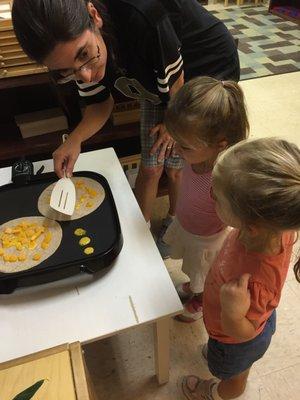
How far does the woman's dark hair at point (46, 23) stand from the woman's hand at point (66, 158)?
1.12 feet

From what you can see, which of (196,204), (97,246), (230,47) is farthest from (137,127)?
(97,246)

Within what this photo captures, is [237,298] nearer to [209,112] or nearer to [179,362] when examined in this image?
[209,112]

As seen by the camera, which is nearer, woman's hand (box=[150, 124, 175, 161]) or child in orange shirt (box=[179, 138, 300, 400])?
child in orange shirt (box=[179, 138, 300, 400])

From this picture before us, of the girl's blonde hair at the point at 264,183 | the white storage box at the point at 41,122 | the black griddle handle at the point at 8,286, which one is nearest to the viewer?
the girl's blonde hair at the point at 264,183

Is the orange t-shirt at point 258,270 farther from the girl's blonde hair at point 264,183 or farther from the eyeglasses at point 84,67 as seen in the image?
the eyeglasses at point 84,67

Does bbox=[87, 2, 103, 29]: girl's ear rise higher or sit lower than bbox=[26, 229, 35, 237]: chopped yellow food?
higher

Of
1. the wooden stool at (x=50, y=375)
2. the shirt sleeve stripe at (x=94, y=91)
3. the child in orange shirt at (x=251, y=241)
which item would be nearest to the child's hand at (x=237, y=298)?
the child in orange shirt at (x=251, y=241)

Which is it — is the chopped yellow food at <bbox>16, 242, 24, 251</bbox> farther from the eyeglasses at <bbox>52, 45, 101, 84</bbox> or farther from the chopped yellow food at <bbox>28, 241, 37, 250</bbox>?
the eyeglasses at <bbox>52, 45, 101, 84</bbox>

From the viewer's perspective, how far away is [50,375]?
1.91ft

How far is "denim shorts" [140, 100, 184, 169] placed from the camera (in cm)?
111

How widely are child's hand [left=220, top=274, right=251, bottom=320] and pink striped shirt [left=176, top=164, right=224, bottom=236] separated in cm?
32

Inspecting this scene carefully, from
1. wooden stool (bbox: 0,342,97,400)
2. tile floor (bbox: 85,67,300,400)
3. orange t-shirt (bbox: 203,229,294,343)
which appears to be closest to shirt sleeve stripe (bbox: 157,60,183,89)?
orange t-shirt (bbox: 203,229,294,343)

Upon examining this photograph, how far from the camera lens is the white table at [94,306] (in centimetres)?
70

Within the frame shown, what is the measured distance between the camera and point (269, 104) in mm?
2348
